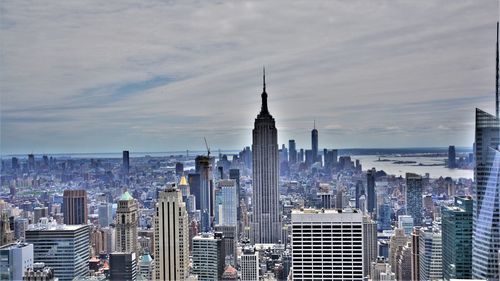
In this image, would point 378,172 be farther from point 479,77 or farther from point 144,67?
point 144,67

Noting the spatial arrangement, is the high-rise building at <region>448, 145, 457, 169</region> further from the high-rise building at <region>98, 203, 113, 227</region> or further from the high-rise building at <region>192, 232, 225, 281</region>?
the high-rise building at <region>98, 203, 113, 227</region>

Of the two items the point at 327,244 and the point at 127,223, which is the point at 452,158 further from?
the point at 127,223

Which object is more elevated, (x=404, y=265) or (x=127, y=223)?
(x=127, y=223)

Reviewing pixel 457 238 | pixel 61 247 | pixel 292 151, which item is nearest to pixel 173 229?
pixel 61 247

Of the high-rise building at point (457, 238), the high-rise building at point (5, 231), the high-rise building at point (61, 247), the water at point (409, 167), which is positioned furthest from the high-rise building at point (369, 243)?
the high-rise building at point (5, 231)

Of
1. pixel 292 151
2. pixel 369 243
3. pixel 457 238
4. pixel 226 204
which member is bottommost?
pixel 369 243

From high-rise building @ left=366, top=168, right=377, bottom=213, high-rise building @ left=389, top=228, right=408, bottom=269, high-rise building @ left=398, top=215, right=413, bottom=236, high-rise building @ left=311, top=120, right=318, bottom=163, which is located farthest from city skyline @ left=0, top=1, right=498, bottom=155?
high-rise building @ left=389, top=228, right=408, bottom=269

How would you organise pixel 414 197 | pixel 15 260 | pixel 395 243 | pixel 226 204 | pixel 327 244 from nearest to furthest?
pixel 15 260
pixel 395 243
pixel 414 197
pixel 327 244
pixel 226 204

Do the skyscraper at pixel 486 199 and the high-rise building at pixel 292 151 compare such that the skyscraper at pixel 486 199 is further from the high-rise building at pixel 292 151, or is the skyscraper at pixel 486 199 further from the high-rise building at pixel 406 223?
the high-rise building at pixel 292 151
